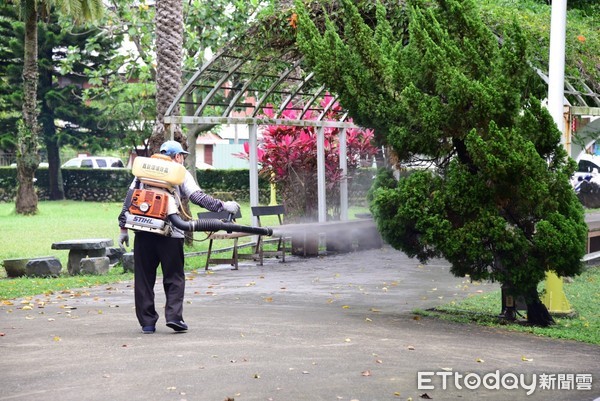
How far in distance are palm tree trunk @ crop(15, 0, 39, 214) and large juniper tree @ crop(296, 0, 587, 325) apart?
941 inches

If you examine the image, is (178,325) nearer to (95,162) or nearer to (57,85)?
(57,85)

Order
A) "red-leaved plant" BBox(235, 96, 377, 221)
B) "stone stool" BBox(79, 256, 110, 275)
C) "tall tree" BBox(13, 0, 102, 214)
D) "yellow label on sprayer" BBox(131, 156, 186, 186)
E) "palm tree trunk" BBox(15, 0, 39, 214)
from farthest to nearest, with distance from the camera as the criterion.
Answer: "palm tree trunk" BBox(15, 0, 39, 214), "tall tree" BBox(13, 0, 102, 214), "red-leaved plant" BBox(235, 96, 377, 221), "stone stool" BBox(79, 256, 110, 275), "yellow label on sprayer" BBox(131, 156, 186, 186)

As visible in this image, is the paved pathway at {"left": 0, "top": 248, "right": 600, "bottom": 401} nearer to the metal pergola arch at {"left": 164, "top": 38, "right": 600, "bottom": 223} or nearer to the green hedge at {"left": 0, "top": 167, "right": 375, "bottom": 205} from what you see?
the metal pergola arch at {"left": 164, "top": 38, "right": 600, "bottom": 223}

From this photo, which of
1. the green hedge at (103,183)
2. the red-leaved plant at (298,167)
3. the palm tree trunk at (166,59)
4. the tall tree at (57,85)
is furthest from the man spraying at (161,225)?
the green hedge at (103,183)

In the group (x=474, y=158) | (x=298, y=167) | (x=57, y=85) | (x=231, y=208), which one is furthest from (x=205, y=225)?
(x=57, y=85)

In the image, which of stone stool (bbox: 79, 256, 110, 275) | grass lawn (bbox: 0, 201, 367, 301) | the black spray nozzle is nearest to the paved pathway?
the black spray nozzle

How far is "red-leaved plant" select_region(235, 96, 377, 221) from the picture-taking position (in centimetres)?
2178

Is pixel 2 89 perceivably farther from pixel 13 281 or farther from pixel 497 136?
pixel 497 136

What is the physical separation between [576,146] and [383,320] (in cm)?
923

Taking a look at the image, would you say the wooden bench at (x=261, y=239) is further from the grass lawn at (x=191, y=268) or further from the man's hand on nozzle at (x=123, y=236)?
the man's hand on nozzle at (x=123, y=236)

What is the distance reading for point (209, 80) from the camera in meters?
19.6

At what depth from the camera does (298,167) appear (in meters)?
22.0

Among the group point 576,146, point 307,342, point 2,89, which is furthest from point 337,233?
point 2,89

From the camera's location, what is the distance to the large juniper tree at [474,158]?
408 inches
